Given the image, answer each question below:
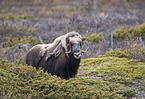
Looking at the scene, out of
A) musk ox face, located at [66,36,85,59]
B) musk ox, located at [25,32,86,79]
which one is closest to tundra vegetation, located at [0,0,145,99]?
musk ox, located at [25,32,86,79]

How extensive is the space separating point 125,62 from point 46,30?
11.2 m

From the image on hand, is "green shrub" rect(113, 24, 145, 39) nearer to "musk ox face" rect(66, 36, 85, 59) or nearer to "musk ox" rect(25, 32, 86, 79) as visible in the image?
"musk ox" rect(25, 32, 86, 79)

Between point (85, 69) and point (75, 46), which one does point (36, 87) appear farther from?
point (85, 69)

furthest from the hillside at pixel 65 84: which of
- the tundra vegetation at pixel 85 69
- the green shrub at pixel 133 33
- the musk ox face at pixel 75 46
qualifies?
the green shrub at pixel 133 33

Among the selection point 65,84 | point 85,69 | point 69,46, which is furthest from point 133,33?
point 65,84

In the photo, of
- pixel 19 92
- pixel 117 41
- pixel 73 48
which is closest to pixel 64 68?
pixel 73 48

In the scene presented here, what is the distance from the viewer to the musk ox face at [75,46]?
242 inches

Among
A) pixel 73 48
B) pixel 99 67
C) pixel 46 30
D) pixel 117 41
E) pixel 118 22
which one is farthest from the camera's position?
pixel 118 22

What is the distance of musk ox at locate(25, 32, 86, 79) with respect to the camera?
6.27 m

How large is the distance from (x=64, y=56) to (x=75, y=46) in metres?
0.55

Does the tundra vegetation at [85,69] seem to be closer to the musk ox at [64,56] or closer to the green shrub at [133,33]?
the green shrub at [133,33]

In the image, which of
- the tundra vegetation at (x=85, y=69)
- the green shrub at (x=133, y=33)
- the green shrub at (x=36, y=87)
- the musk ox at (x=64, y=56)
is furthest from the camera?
the green shrub at (x=133, y=33)

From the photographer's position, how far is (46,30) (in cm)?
2000

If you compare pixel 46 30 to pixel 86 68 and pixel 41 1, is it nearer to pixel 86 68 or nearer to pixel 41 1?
pixel 86 68
